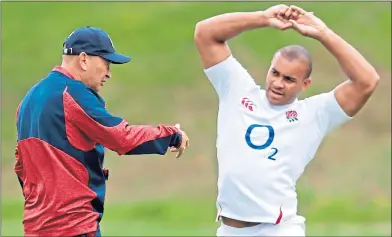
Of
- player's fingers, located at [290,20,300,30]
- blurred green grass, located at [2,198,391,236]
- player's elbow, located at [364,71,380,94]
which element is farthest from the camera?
blurred green grass, located at [2,198,391,236]

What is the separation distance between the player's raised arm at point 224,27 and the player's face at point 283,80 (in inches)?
13.3

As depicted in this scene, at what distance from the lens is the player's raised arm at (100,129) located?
730 centimetres

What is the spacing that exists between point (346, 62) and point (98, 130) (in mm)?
1720

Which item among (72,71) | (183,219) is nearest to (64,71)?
(72,71)

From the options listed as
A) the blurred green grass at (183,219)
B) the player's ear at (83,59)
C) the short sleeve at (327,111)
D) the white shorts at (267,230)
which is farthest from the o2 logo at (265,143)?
the blurred green grass at (183,219)

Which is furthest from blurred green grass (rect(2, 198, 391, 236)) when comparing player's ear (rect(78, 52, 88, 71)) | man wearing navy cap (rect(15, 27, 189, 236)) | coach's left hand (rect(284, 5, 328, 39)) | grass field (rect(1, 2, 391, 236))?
coach's left hand (rect(284, 5, 328, 39))

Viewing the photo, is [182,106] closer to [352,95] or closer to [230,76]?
[230,76]

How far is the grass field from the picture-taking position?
742 inches

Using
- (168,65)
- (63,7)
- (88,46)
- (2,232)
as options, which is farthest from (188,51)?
(88,46)

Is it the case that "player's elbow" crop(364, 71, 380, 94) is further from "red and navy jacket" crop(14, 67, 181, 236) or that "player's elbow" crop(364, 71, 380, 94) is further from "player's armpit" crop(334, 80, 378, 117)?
"red and navy jacket" crop(14, 67, 181, 236)

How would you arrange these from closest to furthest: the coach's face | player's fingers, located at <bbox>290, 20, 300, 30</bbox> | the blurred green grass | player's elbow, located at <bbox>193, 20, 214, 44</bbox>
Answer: player's fingers, located at <bbox>290, 20, 300, 30</bbox>, player's elbow, located at <bbox>193, 20, 214, 44</bbox>, the coach's face, the blurred green grass

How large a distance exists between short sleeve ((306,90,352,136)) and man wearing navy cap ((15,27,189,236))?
1.02 metres

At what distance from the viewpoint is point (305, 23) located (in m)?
7.25

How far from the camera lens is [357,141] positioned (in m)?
22.8
